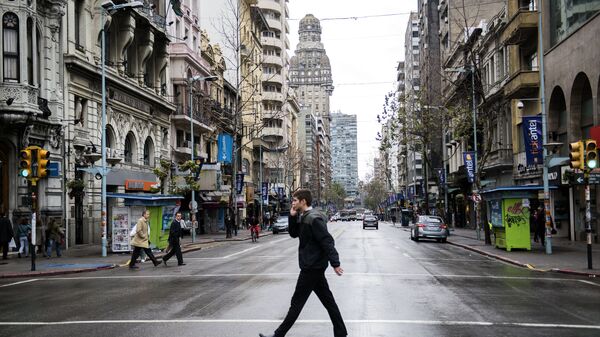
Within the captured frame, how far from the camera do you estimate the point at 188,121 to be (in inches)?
1970

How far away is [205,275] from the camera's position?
1755cm

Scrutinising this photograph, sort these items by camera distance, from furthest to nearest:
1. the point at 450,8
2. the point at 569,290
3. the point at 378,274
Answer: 1. the point at 450,8
2. the point at 378,274
3. the point at 569,290

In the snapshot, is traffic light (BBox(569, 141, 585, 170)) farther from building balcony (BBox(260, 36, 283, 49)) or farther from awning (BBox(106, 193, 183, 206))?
building balcony (BBox(260, 36, 283, 49))

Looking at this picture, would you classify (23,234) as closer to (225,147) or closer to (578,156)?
(578,156)

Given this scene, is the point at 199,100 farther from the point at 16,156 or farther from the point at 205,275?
the point at 205,275

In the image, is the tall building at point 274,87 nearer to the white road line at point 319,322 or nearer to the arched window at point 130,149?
the arched window at point 130,149

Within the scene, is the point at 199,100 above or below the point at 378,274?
above

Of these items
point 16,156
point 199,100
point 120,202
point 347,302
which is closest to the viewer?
point 347,302

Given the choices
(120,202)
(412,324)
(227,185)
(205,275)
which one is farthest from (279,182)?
(412,324)

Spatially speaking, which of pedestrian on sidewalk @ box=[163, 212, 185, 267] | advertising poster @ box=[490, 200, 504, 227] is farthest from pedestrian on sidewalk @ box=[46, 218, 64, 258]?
advertising poster @ box=[490, 200, 504, 227]

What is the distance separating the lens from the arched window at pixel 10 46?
85.6 feet

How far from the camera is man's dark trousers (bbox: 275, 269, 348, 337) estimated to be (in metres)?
8.17

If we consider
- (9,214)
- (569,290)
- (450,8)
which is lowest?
(569,290)

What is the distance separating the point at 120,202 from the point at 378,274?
2322 cm
